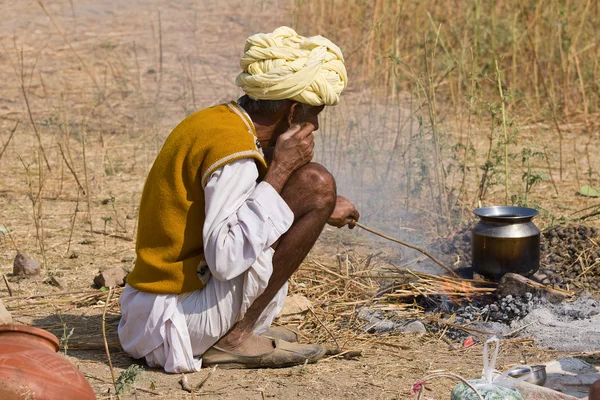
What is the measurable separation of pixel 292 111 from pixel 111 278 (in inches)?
68.8

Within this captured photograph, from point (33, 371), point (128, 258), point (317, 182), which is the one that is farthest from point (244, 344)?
point (128, 258)

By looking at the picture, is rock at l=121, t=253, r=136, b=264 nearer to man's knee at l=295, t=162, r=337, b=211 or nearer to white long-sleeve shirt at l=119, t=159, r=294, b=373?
white long-sleeve shirt at l=119, t=159, r=294, b=373

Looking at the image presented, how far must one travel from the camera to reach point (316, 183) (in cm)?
371

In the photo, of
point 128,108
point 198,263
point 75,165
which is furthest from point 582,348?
point 128,108

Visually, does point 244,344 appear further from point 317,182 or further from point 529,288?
point 529,288

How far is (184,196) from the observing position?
357 cm

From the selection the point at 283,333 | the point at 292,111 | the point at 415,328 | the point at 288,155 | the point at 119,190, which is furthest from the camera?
the point at 119,190

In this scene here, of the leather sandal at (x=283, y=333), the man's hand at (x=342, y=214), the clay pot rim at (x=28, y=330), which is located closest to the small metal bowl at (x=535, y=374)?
the man's hand at (x=342, y=214)

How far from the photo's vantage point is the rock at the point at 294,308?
15.0ft

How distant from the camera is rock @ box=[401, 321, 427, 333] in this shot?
4.46m

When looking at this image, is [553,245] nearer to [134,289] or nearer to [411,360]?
[411,360]

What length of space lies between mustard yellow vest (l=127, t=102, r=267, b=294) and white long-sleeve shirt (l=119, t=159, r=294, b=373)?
6cm

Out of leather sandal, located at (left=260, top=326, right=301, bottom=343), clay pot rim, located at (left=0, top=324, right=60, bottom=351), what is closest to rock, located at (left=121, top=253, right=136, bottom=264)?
leather sandal, located at (left=260, top=326, right=301, bottom=343)

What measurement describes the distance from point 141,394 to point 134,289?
51cm
